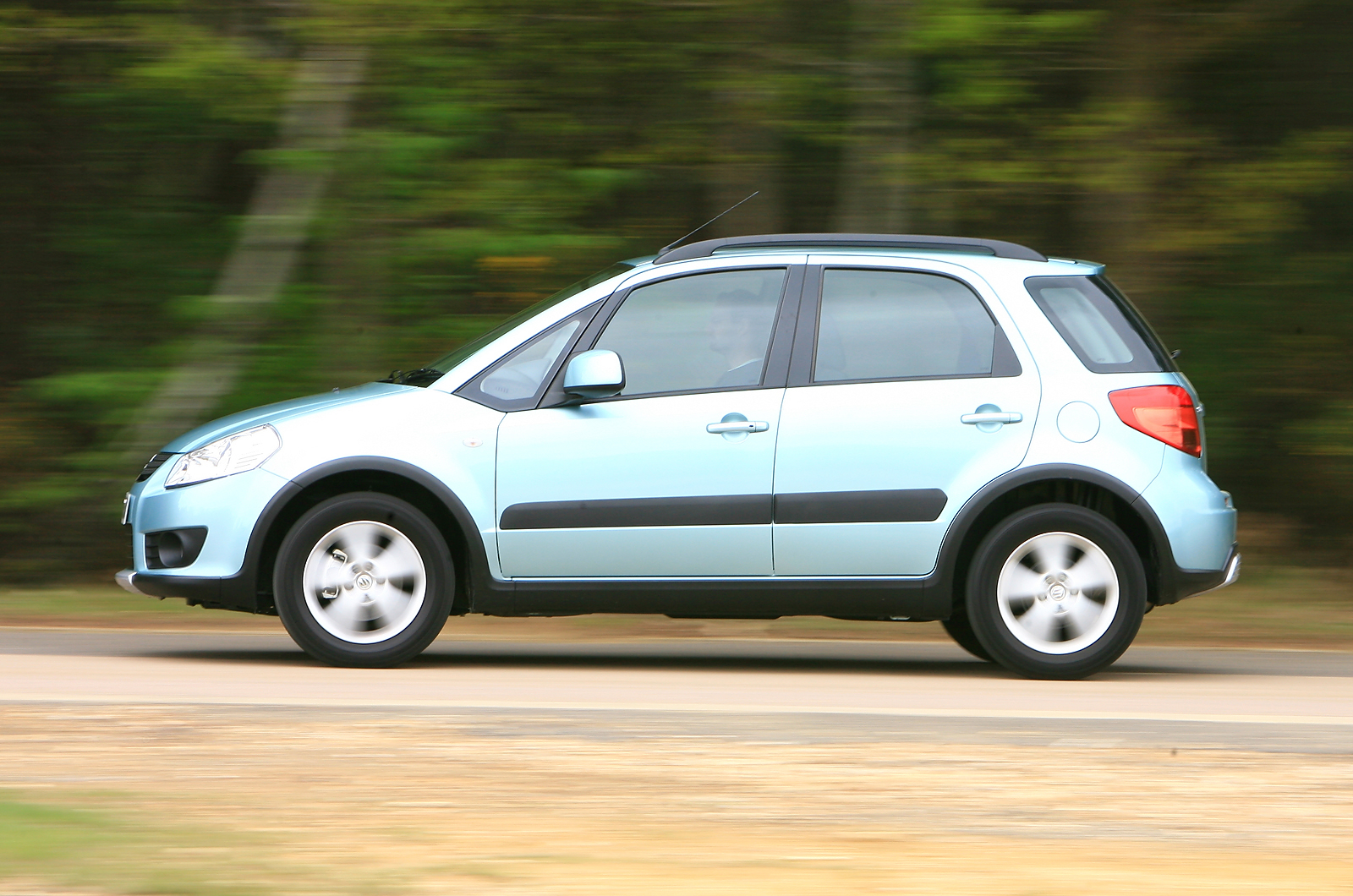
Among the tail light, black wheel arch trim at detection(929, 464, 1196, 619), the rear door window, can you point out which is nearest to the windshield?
the rear door window

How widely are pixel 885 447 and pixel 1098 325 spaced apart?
1097 millimetres

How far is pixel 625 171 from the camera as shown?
1144cm

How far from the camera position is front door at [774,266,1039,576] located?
23.4ft

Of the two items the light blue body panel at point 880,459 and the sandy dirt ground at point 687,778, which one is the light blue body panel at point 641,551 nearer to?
the light blue body panel at point 880,459

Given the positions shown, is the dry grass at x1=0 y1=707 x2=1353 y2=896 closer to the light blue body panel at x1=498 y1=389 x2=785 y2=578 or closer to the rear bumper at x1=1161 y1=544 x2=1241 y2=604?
the light blue body panel at x1=498 y1=389 x2=785 y2=578

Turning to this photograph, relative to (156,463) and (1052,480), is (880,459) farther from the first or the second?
(156,463)

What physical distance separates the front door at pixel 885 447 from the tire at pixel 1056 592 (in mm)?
260

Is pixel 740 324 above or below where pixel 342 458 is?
above

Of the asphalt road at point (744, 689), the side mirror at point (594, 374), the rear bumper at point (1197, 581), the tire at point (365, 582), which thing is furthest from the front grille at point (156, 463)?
the rear bumper at point (1197, 581)

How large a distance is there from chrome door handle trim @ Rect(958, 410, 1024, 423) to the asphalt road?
111cm

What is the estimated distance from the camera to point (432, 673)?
726 cm

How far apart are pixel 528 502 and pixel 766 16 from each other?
5239 mm

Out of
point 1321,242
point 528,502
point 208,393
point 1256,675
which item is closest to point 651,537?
point 528,502

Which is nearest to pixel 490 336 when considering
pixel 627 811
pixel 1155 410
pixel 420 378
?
pixel 420 378
